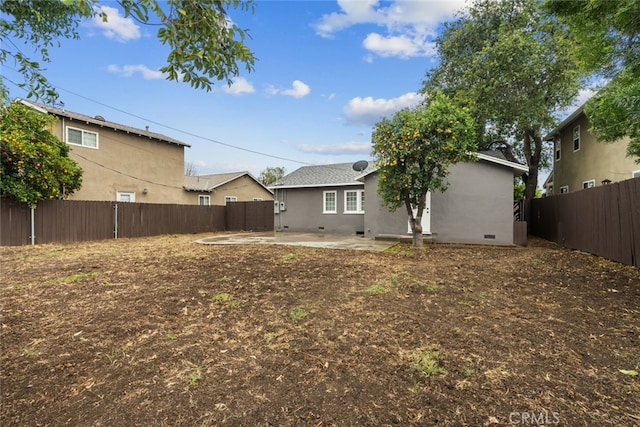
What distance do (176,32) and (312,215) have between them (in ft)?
47.4

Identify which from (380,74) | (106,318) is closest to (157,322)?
(106,318)

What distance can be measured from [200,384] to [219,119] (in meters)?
13.5

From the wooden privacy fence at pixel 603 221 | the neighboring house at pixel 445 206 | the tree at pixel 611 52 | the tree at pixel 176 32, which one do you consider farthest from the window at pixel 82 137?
the wooden privacy fence at pixel 603 221

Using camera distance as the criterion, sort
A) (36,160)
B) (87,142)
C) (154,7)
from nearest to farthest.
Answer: (154,7), (36,160), (87,142)

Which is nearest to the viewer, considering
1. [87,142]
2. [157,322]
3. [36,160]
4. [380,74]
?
[157,322]

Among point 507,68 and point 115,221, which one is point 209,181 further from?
point 507,68

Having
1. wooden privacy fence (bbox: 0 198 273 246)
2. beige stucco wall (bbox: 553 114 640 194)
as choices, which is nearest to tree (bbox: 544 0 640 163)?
beige stucco wall (bbox: 553 114 640 194)

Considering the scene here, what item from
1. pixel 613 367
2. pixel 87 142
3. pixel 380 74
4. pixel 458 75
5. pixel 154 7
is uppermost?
pixel 458 75

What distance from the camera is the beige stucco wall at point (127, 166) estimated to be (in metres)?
15.0

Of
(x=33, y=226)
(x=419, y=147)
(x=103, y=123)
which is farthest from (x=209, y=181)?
(x=419, y=147)

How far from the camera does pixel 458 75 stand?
54.9 feet

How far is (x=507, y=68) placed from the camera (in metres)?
14.5

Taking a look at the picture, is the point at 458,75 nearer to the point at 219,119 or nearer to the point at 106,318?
the point at 219,119

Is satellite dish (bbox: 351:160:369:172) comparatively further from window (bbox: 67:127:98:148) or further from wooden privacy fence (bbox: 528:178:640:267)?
window (bbox: 67:127:98:148)
